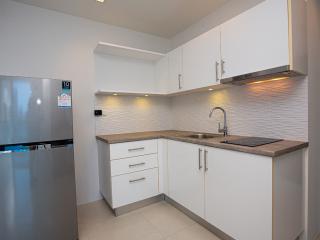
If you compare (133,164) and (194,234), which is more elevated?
(133,164)

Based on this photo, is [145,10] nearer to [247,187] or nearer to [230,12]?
[230,12]

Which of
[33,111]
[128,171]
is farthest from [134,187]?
[33,111]

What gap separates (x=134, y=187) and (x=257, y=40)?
194 centimetres

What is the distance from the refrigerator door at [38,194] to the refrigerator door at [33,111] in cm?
12

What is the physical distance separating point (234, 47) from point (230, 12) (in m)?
0.74

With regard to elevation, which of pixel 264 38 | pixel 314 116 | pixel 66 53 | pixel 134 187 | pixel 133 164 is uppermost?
pixel 66 53

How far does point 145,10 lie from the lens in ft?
7.07

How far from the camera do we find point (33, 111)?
4.66 feet

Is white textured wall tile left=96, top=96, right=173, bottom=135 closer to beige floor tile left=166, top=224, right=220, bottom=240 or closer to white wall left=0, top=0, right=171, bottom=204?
white wall left=0, top=0, right=171, bottom=204

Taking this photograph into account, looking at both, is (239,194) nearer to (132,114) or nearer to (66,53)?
(132,114)

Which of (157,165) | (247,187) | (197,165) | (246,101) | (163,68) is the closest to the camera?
(247,187)

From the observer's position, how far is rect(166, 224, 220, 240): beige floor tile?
64.9 inches

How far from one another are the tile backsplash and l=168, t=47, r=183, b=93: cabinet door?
1.14 feet

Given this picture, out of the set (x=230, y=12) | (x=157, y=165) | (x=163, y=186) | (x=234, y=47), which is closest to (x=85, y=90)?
(x=157, y=165)
